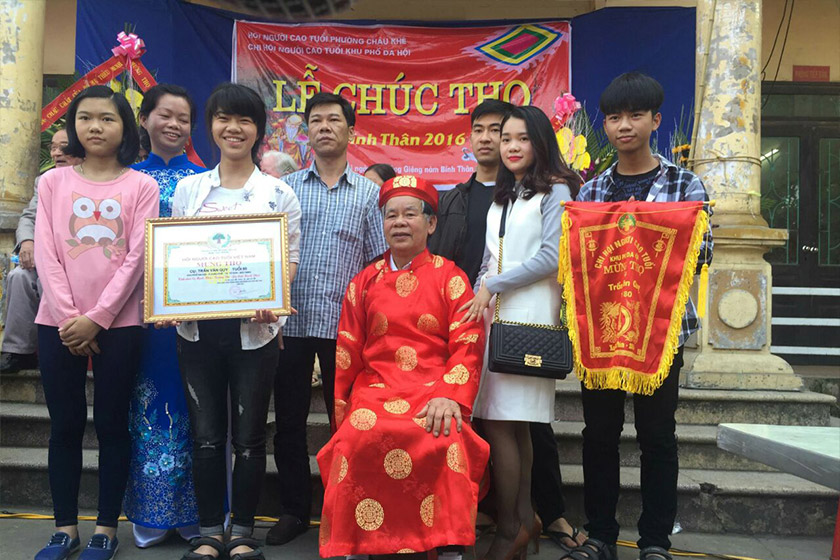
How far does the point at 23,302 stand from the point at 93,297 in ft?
6.59

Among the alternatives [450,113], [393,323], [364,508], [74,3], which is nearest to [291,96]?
[450,113]

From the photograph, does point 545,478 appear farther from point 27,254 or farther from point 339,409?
point 27,254

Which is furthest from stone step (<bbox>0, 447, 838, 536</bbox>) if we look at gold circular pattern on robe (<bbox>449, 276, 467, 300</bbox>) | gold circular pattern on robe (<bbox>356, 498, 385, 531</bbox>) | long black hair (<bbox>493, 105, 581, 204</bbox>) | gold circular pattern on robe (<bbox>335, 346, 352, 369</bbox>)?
long black hair (<bbox>493, 105, 581, 204</bbox>)

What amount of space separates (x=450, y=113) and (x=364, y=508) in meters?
5.57

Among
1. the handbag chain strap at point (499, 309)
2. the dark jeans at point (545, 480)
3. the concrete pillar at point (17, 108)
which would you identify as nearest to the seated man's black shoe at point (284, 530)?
the dark jeans at point (545, 480)

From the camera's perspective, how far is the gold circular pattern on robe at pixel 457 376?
3.04 metres

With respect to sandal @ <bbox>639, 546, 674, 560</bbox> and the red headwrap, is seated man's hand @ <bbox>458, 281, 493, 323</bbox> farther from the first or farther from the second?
sandal @ <bbox>639, 546, 674, 560</bbox>

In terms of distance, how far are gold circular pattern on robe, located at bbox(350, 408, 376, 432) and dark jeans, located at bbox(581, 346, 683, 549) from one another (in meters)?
0.94

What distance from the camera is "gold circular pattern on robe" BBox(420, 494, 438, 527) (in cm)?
290

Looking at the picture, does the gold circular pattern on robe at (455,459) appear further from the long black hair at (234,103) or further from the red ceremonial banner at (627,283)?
the long black hair at (234,103)

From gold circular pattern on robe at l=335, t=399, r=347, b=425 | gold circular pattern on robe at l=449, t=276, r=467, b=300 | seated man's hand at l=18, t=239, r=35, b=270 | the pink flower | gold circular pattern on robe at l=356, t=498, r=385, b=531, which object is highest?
the pink flower

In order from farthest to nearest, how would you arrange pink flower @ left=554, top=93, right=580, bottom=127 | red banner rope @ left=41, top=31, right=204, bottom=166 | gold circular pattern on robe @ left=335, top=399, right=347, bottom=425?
red banner rope @ left=41, top=31, right=204, bottom=166 < pink flower @ left=554, top=93, right=580, bottom=127 < gold circular pattern on robe @ left=335, top=399, right=347, bottom=425

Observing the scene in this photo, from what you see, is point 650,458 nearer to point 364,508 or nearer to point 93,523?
point 364,508

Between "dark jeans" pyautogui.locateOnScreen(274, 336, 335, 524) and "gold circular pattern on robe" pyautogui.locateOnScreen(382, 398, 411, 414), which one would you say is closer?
"gold circular pattern on robe" pyautogui.locateOnScreen(382, 398, 411, 414)
